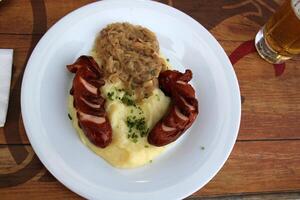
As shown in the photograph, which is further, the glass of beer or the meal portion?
the glass of beer

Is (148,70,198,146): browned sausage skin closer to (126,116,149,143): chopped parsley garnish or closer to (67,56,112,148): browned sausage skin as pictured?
(126,116,149,143): chopped parsley garnish

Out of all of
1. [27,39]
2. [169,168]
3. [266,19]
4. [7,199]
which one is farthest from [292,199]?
[27,39]

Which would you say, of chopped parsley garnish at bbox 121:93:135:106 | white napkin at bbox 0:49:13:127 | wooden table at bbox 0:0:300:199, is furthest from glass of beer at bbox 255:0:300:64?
white napkin at bbox 0:49:13:127

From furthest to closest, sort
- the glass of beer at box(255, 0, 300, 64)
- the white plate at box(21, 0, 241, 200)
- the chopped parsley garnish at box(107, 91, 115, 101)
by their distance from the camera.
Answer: the glass of beer at box(255, 0, 300, 64)
the chopped parsley garnish at box(107, 91, 115, 101)
the white plate at box(21, 0, 241, 200)

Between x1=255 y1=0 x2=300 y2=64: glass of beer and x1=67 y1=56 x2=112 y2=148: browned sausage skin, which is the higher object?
x1=255 y1=0 x2=300 y2=64: glass of beer

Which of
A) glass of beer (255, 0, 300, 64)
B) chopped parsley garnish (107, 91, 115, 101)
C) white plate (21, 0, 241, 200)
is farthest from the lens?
glass of beer (255, 0, 300, 64)
